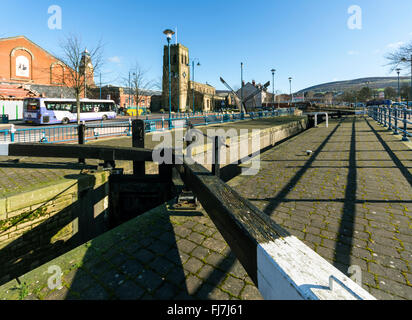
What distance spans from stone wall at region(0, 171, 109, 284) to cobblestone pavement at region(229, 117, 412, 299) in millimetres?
3534

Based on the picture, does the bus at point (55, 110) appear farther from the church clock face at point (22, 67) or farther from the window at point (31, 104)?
the church clock face at point (22, 67)

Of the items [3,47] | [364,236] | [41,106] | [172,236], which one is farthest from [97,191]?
[3,47]

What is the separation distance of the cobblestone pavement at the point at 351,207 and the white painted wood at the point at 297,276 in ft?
4.96


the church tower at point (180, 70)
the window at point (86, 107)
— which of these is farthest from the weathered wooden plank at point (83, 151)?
the church tower at point (180, 70)

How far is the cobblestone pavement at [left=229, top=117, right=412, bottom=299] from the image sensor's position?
2496 mm

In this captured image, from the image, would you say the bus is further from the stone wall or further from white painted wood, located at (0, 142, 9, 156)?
the stone wall

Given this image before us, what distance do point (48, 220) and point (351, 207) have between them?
5946 millimetres

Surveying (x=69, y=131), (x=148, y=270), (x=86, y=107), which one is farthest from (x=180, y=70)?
(x=148, y=270)

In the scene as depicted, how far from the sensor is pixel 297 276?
3.39 ft

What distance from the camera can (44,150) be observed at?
5469 mm

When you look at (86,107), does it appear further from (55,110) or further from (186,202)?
(186,202)

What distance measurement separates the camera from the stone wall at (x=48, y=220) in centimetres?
443

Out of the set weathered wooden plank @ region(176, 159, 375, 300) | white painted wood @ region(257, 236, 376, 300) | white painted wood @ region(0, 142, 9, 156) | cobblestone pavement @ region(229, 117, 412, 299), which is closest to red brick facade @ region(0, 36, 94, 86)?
white painted wood @ region(0, 142, 9, 156)
